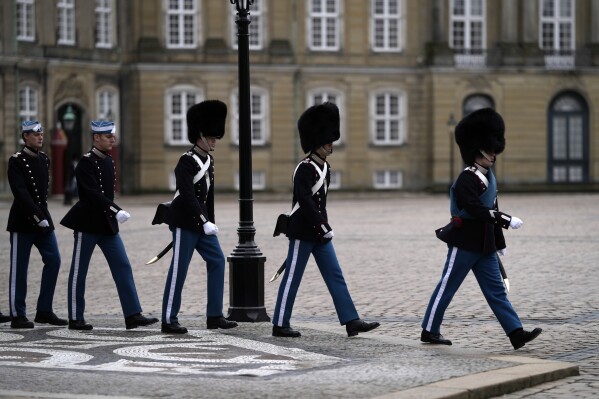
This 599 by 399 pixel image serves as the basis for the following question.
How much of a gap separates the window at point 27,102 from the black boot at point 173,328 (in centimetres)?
3828

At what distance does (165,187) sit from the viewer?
55.7 m

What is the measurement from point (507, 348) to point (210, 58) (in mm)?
44127

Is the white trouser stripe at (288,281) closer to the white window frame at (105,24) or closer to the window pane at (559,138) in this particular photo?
the white window frame at (105,24)

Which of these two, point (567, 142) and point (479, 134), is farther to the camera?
point (567, 142)

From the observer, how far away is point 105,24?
55.3 meters

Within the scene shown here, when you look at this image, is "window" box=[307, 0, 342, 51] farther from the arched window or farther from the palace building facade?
the arched window

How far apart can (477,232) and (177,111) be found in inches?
1723

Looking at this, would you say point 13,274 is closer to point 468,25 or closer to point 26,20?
point 26,20

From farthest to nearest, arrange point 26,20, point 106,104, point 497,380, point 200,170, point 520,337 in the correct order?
1. point 106,104
2. point 26,20
3. point 200,170
4. point 520,337
5. point 497,380

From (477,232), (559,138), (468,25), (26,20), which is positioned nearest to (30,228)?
(477,232)

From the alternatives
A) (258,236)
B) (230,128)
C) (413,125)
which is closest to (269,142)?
(230,128)

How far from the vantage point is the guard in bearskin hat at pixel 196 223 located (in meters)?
14.0

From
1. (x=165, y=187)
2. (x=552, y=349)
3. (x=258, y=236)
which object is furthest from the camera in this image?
(x=165, y=187)

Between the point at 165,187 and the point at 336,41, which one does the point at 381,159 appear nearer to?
the point at 336,41
